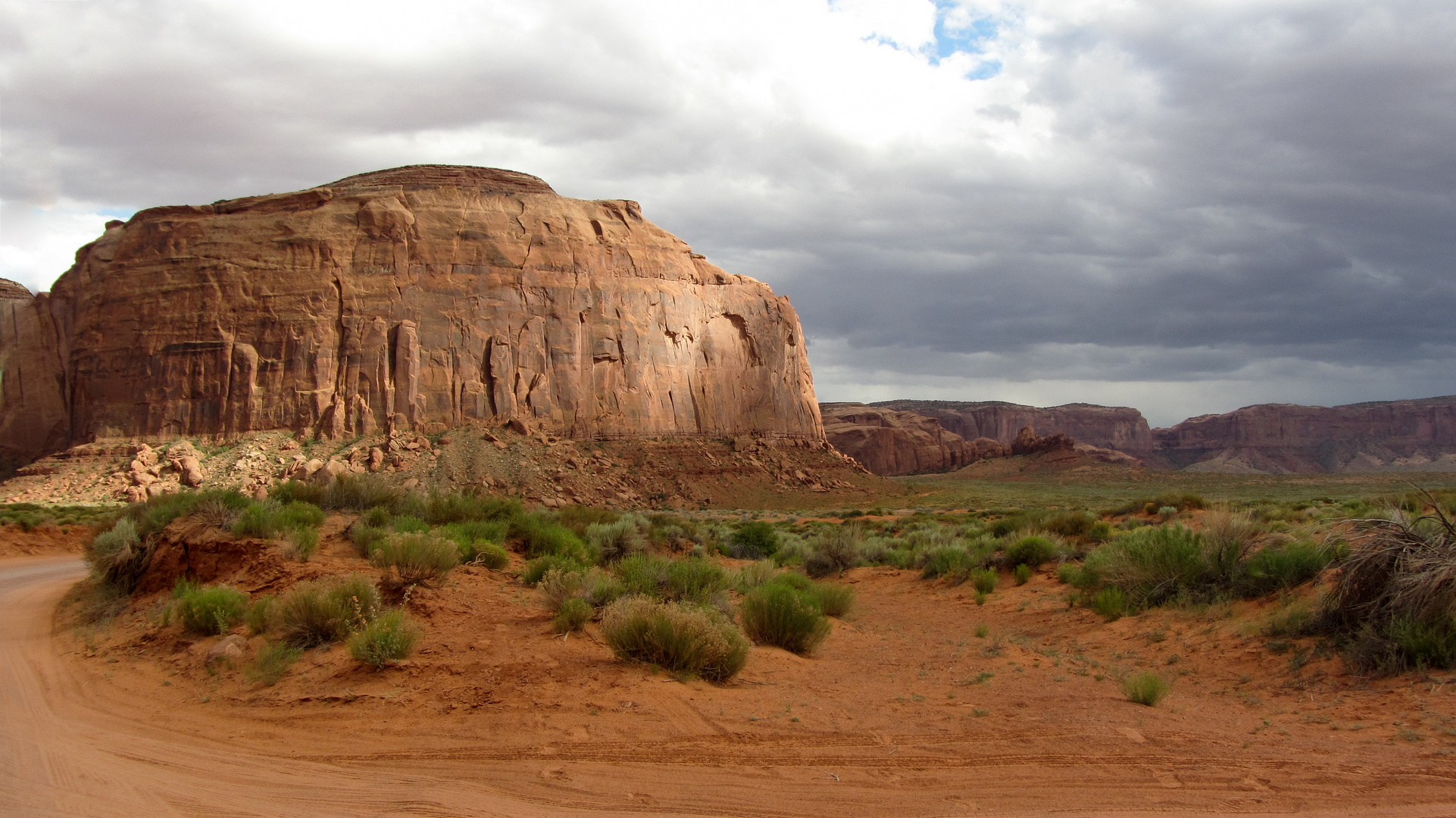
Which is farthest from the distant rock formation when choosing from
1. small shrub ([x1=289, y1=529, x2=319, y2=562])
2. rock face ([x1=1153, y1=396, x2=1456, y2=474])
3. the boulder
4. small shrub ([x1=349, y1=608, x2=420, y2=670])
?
small shrub ([x1=349, y1=608, x2=420, y2=670])

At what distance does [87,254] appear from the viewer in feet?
185

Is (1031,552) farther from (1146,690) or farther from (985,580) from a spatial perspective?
(1146,690)

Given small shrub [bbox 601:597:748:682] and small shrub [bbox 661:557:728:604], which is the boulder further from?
small shrub [bbox 661:557:728:604]

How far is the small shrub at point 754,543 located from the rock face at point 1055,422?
A: 130m

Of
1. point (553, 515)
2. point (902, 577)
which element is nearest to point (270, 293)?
point (553, 515)

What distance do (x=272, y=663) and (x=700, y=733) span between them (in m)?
4.64

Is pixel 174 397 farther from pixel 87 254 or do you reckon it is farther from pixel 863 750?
pixel 863 750

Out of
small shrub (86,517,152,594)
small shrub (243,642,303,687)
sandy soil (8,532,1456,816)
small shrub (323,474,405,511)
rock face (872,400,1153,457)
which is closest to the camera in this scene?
sandy soil (8,532,1456,816)

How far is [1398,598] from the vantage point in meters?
8.06

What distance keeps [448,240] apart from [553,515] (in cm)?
3665

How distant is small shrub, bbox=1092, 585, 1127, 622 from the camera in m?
12.2

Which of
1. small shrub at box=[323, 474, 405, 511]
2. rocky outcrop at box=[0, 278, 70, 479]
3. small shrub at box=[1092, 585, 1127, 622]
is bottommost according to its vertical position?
small shrub at box=[1092, 585, 1127, 622]

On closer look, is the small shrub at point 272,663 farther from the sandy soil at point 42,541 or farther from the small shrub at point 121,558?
the sandy soil at point 42,541

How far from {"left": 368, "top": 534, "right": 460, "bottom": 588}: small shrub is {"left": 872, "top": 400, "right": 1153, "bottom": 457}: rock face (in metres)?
142
